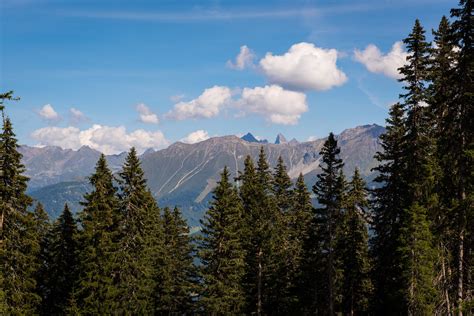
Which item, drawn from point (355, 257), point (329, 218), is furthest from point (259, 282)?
point (329, 218)

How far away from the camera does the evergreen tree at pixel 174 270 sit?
48.7 meters

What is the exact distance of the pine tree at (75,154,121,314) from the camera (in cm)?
3394

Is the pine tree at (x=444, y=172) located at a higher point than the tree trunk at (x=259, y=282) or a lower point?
higher

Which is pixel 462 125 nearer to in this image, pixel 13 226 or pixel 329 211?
pixel 329 211

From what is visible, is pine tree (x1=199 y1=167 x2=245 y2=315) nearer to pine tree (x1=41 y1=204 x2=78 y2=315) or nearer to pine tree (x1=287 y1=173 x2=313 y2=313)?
pine tree (x1=287 y1=173 x2=313 y2=313)

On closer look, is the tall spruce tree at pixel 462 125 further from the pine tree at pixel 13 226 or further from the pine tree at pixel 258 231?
the pine tree at pixel 13 226

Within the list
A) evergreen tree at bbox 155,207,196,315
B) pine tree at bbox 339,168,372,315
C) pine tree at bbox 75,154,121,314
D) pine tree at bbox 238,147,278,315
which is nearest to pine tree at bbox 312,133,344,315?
pine tree at bbox 339,168,372,315

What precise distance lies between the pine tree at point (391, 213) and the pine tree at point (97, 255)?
2086 centimetres

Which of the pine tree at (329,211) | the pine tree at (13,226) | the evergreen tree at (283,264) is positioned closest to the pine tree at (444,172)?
the pine tree at (329,211)

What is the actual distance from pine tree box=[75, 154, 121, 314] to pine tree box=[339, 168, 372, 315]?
1968 cm

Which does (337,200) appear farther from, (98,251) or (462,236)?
(98,251)

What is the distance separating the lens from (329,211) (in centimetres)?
3812

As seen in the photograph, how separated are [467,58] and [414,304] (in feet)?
60.6

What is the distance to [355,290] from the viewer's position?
4384 cm
